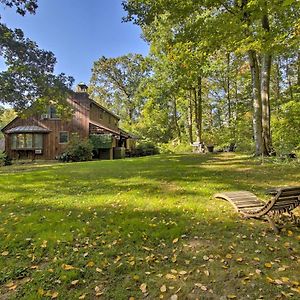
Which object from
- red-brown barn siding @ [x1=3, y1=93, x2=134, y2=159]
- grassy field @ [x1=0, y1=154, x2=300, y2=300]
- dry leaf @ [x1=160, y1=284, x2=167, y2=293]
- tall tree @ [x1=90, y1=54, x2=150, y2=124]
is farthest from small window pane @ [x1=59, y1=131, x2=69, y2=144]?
dry leaf @ [x1=160, y1=284, x2=167, y2=293]

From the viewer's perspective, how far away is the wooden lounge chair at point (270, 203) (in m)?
4.77

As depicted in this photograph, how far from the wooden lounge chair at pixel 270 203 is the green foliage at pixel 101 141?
20.6 meters

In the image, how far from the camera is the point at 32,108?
17422 mm

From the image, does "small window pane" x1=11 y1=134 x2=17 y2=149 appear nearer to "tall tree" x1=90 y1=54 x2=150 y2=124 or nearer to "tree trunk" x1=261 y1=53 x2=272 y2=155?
"tall tree" x1=90 y1=54 x2=150 y2=124

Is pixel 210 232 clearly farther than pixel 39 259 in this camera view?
Yes

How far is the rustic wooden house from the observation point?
26.8 metres

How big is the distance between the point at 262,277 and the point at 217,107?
122 ft

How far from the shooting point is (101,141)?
26703 millimetres

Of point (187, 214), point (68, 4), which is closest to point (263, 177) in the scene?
point (187, 214)

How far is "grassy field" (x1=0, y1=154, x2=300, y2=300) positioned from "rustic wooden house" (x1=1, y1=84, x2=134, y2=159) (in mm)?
19522

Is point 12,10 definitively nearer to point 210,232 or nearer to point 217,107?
point 210,232

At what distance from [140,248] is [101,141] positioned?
22.8m

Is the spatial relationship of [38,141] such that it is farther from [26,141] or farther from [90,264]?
[90,264]

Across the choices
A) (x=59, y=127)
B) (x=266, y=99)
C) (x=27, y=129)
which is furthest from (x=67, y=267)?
(x=27, y=129)
